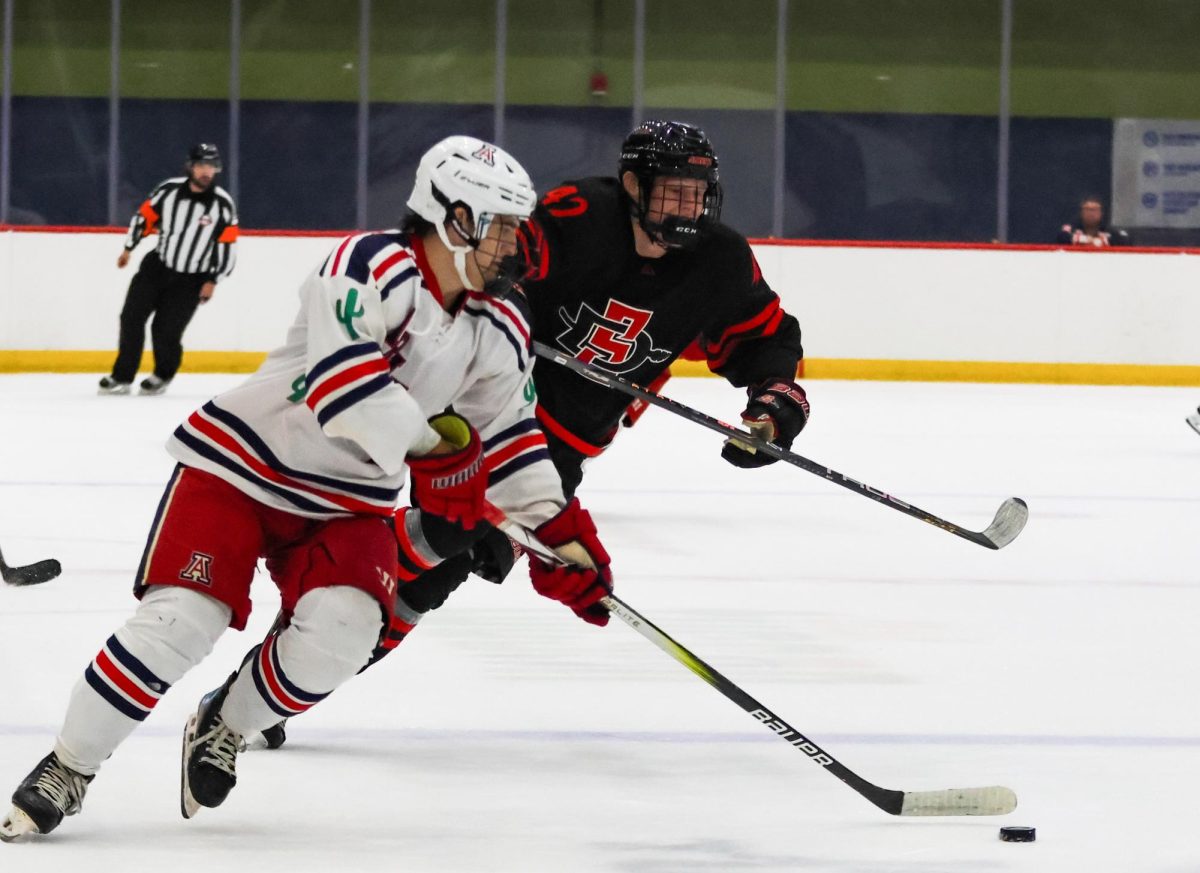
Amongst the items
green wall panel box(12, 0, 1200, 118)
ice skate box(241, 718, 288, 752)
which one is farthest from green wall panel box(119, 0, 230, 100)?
ice skate box(241, 718, 288, 752)

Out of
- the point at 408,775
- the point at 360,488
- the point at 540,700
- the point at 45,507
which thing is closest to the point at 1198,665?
the point at 540,700

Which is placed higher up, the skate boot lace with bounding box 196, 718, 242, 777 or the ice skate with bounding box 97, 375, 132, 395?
the skate boot lace with bounding box 196, 718, 242, 777

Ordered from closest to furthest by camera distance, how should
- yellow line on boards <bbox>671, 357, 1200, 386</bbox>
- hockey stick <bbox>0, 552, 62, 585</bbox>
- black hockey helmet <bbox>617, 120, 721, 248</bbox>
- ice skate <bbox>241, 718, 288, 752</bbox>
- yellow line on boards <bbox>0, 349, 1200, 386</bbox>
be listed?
ice skate <bbox>241, 718, 288, 752</bbox> < black hockey helmet <bbox>617, 120, 721, 248</bbox> < hockey stick <bbox>0, 552, 62, 585</bbox> < yellow line on boards <bbox>0, 349, 1200, 386</bbox> < yellow line on boards <bbox>671, 357, 1200, 386</bbox>

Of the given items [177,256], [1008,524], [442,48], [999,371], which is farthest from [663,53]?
[1008,524]

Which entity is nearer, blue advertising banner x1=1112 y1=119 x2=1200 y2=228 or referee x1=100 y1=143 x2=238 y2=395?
referee x1=100 y1=143 x2=238 y2=395

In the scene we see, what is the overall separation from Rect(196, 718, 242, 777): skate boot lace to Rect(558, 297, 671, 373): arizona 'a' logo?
42.6 inches

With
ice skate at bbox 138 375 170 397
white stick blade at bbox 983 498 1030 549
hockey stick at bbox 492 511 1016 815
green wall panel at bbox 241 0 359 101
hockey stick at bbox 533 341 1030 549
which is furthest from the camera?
green wall panel at bbox 241 0 359 101

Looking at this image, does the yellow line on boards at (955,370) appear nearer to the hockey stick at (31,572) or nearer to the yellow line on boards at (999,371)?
the yellow line on boards at (999,371)

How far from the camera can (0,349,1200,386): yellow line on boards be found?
980 centimetres

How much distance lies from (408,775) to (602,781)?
0.86 ft

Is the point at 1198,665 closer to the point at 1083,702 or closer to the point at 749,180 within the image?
the point at 1083,702

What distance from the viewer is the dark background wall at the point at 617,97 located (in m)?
12.3

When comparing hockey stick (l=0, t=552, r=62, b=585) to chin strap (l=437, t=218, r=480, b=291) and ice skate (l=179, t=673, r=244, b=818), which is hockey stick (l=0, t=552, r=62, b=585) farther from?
chin strap (l=437, t=218, r=480, b=291)

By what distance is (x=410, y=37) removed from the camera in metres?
12.3
